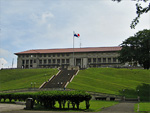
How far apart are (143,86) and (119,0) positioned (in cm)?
4868

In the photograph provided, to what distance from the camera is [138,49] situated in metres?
53.5

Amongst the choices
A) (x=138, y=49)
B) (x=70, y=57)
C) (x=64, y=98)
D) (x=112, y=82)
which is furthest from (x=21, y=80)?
(x=64, y=98)

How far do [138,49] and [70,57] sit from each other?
203 ft

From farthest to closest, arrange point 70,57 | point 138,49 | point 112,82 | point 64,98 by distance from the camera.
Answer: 1. point 70,57
2. point 112,82
3. point 138,49
4. point 64,98

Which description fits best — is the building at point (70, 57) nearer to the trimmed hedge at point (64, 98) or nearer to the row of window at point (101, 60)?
the row of window at point (101, 60)

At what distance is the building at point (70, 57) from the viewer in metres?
108

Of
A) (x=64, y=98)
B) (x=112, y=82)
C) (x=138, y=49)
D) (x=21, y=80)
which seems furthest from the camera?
(x=21, y=80)

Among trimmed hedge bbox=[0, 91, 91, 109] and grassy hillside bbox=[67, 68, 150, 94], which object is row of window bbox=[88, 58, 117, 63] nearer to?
grassy hillside bbox=[67, 68, 150, 94]

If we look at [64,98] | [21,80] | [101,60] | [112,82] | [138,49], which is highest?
[138,49]

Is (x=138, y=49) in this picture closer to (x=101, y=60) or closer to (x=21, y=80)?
(x=21, y=80)

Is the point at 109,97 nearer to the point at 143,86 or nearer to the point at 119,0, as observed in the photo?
the point at 143,86

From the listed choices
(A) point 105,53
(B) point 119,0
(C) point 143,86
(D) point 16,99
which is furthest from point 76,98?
(A) point 105,53

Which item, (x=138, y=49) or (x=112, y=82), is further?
(x=112, y=82)

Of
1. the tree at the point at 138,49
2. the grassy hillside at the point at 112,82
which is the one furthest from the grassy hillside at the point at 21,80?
the tree at the point at 138,49
